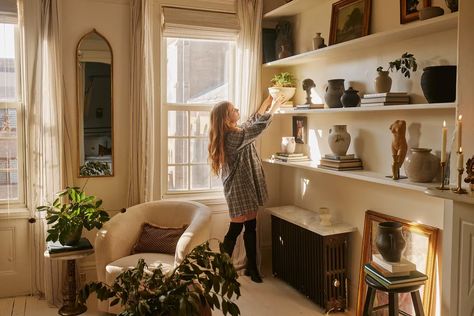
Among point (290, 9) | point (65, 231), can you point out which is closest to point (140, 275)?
point (65, 231)

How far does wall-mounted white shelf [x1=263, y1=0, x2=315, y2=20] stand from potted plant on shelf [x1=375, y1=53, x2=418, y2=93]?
1.13 metres

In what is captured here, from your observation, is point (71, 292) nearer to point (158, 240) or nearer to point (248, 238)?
point (158, 240)

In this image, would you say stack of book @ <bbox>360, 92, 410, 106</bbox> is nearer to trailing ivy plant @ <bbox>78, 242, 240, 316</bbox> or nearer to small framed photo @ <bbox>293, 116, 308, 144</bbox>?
small framed photo @ <bbox>293, 116, 308, 144</bbox>

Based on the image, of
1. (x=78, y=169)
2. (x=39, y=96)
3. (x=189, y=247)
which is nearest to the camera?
(x=189, y=247)

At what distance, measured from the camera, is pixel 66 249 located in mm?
3461

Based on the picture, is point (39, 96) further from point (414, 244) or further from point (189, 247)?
point (414, 244)

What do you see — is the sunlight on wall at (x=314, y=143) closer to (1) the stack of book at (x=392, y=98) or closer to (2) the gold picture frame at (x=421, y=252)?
(2) the gold picture frame at (x=421, y=252)

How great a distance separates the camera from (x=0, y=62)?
12.4ft

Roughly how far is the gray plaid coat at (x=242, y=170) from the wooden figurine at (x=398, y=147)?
4.10ft

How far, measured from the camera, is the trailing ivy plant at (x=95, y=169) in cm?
400

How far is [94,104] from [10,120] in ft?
2.18

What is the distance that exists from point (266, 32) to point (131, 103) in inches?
56.6

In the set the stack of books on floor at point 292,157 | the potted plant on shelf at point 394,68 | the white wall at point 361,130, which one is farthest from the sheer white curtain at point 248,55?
the potted plant on shelf at point 394,68

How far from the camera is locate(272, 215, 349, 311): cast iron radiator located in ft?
11.9
